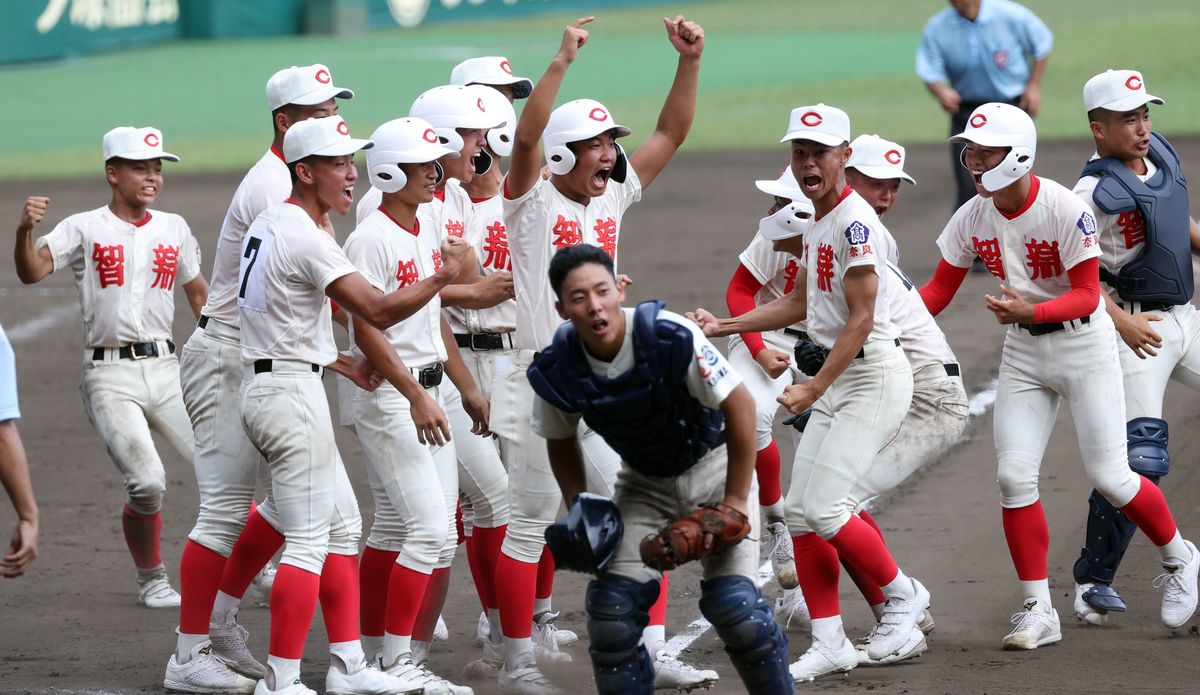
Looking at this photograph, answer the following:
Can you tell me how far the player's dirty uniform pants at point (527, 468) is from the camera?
20.1ft

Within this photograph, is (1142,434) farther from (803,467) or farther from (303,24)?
(303,24)

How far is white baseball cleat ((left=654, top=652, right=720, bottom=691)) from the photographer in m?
6.08

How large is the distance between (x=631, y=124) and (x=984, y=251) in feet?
48.2

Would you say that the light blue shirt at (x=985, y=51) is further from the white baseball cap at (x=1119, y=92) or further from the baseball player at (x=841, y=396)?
→ the baseball player at (x=841, y=396)

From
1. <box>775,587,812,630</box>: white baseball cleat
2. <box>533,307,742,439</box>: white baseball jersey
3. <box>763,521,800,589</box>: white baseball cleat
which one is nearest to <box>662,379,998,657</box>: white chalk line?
<box>763,521,800,589</box>: white baseball cleat

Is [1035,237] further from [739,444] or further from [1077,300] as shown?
[739,444]

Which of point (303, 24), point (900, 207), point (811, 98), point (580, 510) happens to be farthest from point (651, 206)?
point (303, 24)

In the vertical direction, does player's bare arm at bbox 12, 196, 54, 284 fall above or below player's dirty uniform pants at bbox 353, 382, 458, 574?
above

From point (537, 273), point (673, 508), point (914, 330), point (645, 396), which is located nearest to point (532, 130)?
point (537, 273)

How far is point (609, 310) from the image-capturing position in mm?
4945

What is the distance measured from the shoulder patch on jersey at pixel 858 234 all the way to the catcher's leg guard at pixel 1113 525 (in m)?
1.71

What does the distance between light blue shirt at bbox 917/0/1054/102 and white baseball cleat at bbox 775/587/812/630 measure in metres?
7.51

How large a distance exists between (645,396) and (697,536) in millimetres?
458

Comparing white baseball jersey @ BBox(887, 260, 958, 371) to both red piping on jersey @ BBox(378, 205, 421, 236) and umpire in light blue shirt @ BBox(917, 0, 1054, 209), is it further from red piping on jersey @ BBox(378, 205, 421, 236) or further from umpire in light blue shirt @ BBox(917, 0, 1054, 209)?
umpire in light blue shirt @ BBox(917, 0, 1054, 209)
